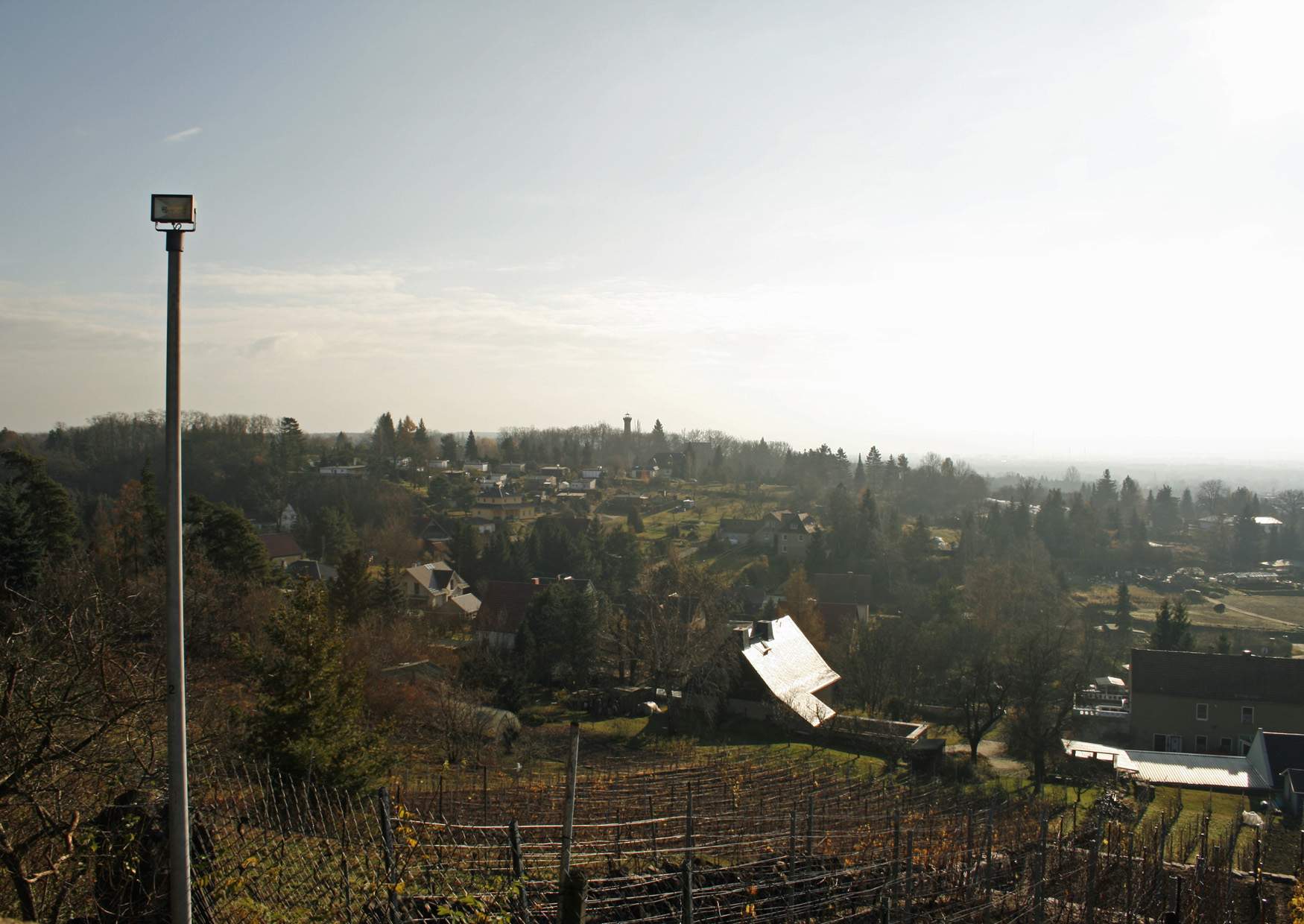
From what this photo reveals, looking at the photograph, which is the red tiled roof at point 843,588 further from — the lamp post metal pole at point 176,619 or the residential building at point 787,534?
the lamp post metal pole at point 176,619

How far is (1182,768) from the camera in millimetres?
25875

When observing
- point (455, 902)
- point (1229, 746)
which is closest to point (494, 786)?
point (455, 902)

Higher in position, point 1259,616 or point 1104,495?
point 1104,495

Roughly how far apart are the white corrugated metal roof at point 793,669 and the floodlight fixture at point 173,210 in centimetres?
2318

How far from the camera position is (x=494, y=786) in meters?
15.4

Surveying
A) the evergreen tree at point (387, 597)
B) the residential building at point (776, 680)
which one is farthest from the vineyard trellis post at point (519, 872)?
the evergreen tree at point (387, 597)

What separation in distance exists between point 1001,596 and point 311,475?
4913cm

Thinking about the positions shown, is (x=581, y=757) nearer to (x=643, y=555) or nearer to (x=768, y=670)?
(x=768, y=670)

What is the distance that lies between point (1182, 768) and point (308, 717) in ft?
83.4

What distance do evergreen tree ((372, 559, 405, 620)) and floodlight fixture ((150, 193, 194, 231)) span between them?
27.5 m

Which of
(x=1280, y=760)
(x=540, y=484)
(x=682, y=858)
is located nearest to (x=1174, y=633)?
(x=1280, y=760)

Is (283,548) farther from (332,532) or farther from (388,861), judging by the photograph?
(388,861)

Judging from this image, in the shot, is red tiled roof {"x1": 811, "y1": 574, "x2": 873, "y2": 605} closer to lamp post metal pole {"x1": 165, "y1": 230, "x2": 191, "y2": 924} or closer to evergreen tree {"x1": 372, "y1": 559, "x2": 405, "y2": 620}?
evergreen tree {"x1": 372, "y1": 559, "x2": 405, "y2": 620}

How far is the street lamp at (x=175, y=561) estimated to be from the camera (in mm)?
3961
